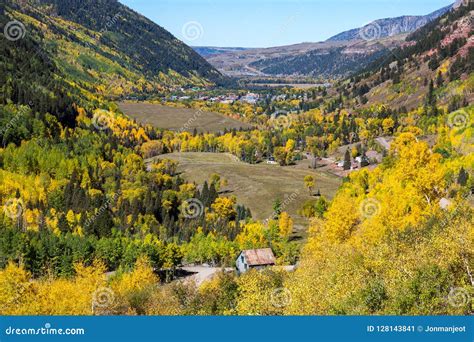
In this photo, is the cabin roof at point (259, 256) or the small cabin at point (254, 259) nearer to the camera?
the small cabin at point (254, 259)

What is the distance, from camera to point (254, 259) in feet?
431

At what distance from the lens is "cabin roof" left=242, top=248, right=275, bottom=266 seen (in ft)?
429

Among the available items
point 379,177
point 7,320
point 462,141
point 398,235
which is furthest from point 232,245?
point 7,320

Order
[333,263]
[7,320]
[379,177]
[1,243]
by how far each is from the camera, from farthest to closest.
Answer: [379,177], [1,243], [333,263], [7,320]

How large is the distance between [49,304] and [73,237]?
64850mm

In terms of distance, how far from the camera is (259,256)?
436ft

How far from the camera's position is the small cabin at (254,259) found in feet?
427

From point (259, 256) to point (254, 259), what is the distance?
1.92 metres

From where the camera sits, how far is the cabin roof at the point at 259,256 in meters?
131

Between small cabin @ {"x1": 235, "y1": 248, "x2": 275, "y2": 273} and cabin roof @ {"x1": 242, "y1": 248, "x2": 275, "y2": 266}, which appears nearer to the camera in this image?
small cabin @ {"x1": 235, "y1": 248, "x2": 275, "y2": 273}

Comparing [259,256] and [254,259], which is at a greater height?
[259,256]

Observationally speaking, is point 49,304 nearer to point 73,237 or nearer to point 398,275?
point 398,275

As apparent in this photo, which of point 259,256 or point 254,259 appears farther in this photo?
point 259,256

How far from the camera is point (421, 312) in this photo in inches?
1826
